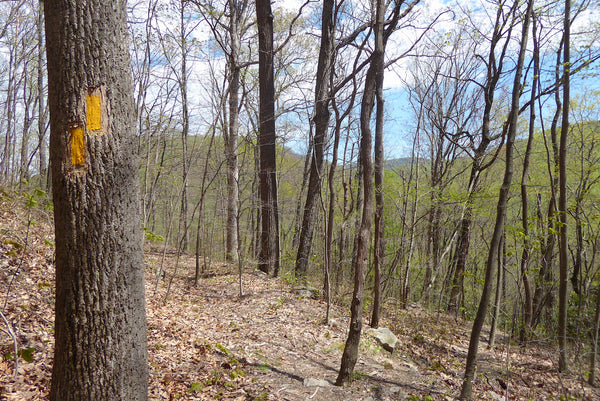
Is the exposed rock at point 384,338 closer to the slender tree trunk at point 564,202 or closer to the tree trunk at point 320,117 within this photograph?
the tree trunk at point 320,117

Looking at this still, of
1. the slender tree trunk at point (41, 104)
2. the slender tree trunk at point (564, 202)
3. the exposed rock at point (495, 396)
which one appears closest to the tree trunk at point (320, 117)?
the exposed rock at point (495, 396)

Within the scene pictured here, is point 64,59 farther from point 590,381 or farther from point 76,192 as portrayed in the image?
point 590,381

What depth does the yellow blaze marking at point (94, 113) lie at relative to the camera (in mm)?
2213

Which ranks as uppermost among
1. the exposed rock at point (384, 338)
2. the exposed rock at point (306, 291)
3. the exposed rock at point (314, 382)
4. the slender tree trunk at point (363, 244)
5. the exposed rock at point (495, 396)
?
the slender tree trunk at point (363, 244)

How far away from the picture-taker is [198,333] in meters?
5.44

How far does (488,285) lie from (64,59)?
547 centimetres

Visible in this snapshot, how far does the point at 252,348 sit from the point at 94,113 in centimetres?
423

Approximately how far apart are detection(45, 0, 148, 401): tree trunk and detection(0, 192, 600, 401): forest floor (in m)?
0.85

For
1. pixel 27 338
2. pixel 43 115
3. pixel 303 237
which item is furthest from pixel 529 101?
pixel 43 115

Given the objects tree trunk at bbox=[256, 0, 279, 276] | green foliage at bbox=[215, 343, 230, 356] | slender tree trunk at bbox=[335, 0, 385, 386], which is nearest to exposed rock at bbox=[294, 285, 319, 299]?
tree trunk at bbox=[256, 0, 279, 276]

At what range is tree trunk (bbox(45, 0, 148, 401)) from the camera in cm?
219

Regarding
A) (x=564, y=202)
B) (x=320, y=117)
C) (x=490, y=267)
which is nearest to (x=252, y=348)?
(x=490, y=267)

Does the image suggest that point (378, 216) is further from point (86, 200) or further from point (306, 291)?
point (86, 200)

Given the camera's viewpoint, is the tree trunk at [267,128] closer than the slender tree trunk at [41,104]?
Yes
